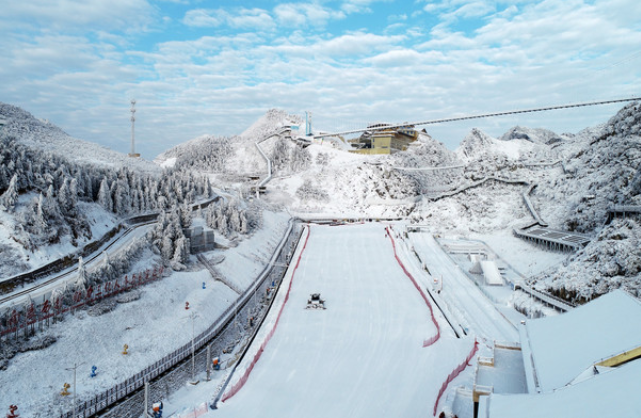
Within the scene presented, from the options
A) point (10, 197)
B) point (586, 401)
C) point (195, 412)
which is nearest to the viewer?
point (586, 401)

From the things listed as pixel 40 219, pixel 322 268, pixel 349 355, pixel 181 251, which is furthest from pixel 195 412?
pixel 322 268

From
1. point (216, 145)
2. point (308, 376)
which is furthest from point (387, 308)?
point (216, 145)

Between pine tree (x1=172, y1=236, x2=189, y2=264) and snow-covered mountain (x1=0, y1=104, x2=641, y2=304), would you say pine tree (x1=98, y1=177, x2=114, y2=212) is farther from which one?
snow-covered mountain (x1=0, y1=104, x2=641, y2=304)

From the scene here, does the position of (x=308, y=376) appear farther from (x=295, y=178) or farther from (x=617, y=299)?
(x=295, y=178)

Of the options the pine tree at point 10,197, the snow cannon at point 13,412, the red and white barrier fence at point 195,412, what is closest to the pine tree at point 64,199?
the pine tree at point 10,197

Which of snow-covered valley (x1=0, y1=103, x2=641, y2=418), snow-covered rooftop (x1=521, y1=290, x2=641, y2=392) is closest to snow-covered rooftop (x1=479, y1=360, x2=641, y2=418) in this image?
snow-covered rooftop (x1=521, y1=290, x2=641, y2=392)

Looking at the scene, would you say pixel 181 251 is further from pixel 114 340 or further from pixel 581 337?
pixel 581 337
